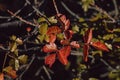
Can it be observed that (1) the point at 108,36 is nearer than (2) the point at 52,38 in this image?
No

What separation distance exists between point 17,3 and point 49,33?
41.3 inches

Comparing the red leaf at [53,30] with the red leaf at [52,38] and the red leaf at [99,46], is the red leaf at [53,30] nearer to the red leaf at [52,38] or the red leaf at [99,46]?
the red leaf at [52,38]

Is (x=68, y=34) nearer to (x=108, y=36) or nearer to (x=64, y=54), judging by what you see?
(x=64, y=54)

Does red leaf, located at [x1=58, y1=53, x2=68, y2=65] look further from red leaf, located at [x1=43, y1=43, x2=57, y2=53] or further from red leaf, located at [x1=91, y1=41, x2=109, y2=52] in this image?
red leaf, located at [x1=91, y1=41, x2=109, y2=52]

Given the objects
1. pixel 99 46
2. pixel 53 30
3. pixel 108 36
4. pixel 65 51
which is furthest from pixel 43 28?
pixel 108 36

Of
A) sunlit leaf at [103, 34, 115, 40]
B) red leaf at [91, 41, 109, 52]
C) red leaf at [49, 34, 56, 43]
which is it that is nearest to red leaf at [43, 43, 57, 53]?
red leaf at [49, 34, 56, 43]

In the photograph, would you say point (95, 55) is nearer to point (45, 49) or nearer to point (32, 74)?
point (45, 49)

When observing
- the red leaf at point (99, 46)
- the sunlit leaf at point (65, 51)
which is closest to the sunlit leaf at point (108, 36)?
the red leaf at point (99, 46)

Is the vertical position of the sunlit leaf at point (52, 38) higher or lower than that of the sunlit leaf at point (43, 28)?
lower

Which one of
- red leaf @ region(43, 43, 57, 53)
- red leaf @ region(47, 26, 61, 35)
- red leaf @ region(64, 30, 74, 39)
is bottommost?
red leaf @ region(43, 43, 57, 53)

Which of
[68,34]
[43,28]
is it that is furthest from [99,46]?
[43,28]

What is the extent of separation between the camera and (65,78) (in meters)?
2.33

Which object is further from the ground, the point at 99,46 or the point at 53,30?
the point at 53,30

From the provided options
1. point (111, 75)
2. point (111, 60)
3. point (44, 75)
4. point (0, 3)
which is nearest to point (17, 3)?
point (0, 3)
